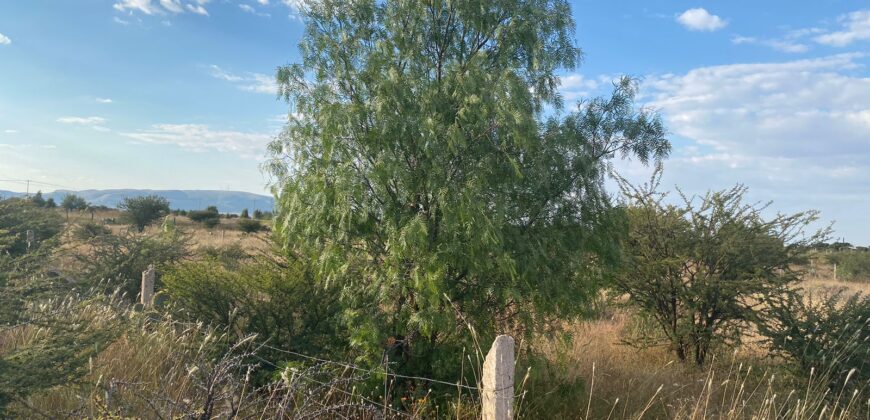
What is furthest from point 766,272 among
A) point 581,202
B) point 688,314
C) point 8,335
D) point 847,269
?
point 847,269

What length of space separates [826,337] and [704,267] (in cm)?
201

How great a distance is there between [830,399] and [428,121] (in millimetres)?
6226

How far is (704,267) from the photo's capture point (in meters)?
9.27

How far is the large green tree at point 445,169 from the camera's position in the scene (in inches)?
208

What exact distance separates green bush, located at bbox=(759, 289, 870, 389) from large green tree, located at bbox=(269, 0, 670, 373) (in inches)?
149

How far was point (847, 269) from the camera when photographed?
31.6m

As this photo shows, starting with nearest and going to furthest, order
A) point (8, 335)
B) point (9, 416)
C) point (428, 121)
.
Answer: point (9, 416)
point (428, 121)
point (8, 335)

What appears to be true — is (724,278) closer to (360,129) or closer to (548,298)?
(548,298)

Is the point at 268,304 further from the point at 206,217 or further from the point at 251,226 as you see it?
the point at 206,217

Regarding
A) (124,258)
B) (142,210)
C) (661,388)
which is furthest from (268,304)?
(142,210)

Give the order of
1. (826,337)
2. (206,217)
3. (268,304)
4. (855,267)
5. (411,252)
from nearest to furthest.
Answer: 1. (411,252)
2. (268,304)
3. (826,337)
4. (855,267)
5. (206,217)

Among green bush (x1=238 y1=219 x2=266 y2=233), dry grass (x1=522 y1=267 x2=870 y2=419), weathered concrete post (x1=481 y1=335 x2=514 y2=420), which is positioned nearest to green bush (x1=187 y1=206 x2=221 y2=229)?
green bush (x1=238 y1=219 x2=266 y2=233)

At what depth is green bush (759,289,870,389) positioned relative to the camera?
7223 mm

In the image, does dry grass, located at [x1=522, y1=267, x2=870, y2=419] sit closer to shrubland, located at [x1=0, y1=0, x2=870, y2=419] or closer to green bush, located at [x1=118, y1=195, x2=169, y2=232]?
shrubland, located at [x1=0, y1=0, x2=870, y2=419]
